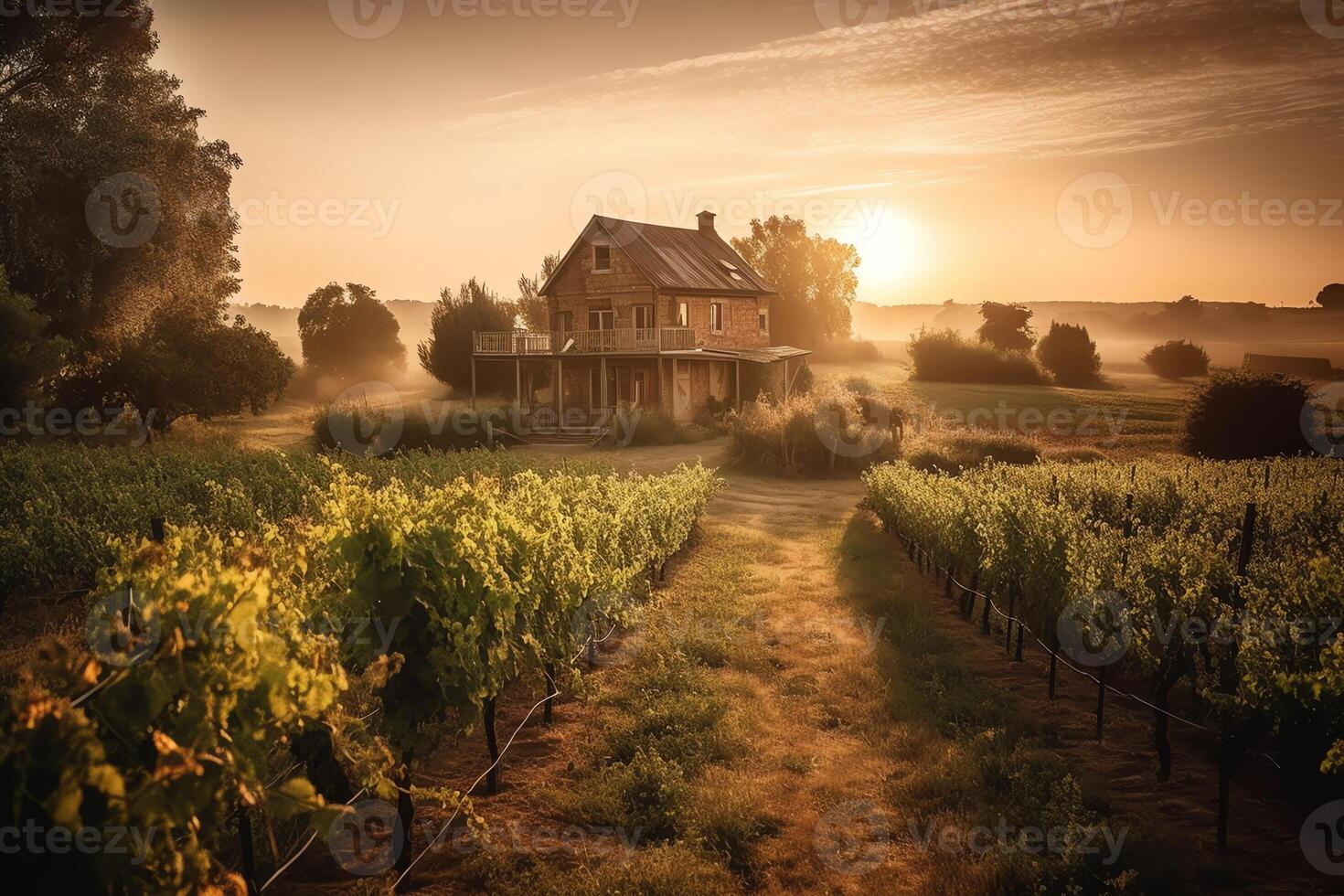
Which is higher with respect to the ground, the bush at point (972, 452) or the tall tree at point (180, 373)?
the tall tree at point (180, 373)

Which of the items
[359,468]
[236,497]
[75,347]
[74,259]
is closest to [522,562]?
[236,497]

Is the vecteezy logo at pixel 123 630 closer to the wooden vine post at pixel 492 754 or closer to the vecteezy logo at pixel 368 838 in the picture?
the vecteezy logo at pixel 368 838

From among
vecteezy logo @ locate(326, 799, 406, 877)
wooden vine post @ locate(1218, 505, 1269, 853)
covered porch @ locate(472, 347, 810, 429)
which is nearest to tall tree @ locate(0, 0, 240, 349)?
covered porch @ locate(472, 347, 810, 429)

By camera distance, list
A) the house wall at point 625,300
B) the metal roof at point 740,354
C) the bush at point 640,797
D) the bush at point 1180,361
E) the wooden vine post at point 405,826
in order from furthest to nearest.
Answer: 1. the bush at point 1180,361
2. the house wall at point 625,300
3. the metal roof at point 740,354
4. the bush at point 640,797
5. the wooden vine post at point 405,826

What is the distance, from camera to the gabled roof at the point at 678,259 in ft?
136

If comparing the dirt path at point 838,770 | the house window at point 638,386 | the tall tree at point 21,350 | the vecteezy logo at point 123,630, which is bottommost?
the dirt path at point 838,770

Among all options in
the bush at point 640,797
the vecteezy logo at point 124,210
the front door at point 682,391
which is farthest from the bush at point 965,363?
the bush at point 640,797

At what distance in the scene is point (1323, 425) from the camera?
95.9 ft

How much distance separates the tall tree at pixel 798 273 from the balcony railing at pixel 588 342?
27956 mm

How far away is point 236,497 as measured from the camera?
14.8m

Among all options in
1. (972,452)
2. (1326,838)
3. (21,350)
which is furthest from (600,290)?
(1326,838)

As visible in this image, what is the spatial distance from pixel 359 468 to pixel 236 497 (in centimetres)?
473

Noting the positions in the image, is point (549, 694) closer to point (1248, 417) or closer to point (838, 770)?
point (838, 770)

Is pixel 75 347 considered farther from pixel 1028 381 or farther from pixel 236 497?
pixel 1028 381
